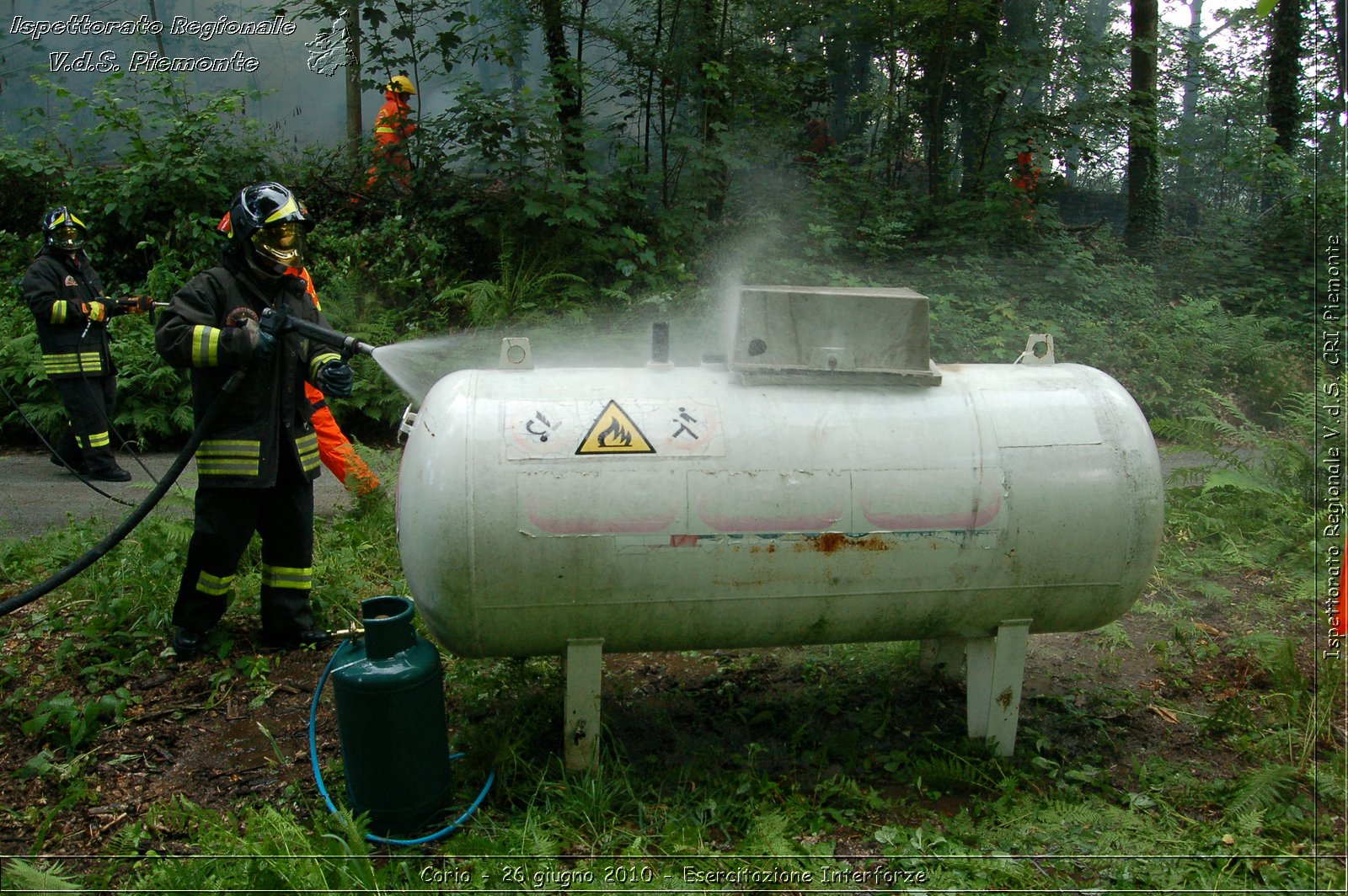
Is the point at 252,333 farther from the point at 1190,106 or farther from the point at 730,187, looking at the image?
the point at 1190,106

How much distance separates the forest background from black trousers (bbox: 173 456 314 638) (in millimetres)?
4116

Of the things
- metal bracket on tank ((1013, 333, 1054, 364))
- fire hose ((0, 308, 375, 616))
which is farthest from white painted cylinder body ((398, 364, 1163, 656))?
fire hose ((0, 308, 375, 616))

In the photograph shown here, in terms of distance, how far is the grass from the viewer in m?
2.92

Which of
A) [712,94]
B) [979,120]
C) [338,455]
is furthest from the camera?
[979,120]

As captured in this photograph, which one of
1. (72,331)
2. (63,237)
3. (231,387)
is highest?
(63,237)

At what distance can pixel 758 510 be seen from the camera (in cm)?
319

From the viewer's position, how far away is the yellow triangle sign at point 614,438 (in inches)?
124

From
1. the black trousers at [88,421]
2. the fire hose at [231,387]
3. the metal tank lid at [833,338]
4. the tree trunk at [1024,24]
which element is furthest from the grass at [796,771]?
the tree trunk at [1024,24]

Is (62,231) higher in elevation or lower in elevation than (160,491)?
higher

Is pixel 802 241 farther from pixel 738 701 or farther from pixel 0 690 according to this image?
pixel 0 690

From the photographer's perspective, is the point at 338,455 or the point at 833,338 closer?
the point at 833,338

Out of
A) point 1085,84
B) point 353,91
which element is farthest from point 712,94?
point 353,91

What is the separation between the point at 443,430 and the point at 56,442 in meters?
6.88

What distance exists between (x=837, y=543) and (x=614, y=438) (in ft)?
2.83
